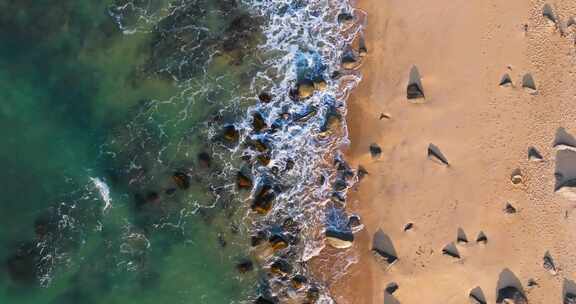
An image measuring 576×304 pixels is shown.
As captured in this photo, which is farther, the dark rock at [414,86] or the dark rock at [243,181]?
the dark rock at [243,181]

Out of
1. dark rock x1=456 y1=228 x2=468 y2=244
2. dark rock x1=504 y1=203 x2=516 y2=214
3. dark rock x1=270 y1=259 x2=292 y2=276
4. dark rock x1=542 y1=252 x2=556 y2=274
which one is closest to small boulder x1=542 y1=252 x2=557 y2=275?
dark rock x1=542 y1=252 x2=556 y2=274

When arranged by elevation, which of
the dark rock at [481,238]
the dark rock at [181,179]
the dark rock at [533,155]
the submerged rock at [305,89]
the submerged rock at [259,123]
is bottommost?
the dark rock at [481,238]

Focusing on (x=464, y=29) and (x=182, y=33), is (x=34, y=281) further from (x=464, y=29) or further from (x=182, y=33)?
(x=464, y=29)

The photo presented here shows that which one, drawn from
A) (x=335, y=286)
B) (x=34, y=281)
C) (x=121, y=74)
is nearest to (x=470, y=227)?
(x=335, y=286)

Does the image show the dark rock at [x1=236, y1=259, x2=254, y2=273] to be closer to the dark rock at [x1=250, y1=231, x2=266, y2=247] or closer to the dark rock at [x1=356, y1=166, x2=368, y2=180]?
the dark rock at [x1=250, y1=231, x2=266, y2=247]

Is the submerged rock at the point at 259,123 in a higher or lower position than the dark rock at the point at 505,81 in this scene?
lower

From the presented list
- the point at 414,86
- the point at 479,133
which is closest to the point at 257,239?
the point at 414,86

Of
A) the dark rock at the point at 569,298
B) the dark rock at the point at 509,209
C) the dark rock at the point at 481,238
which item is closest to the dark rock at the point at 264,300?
the dark rock at the point at 481,238

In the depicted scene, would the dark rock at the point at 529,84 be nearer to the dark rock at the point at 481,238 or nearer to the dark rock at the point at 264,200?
the dark rock at the point at 481,238
